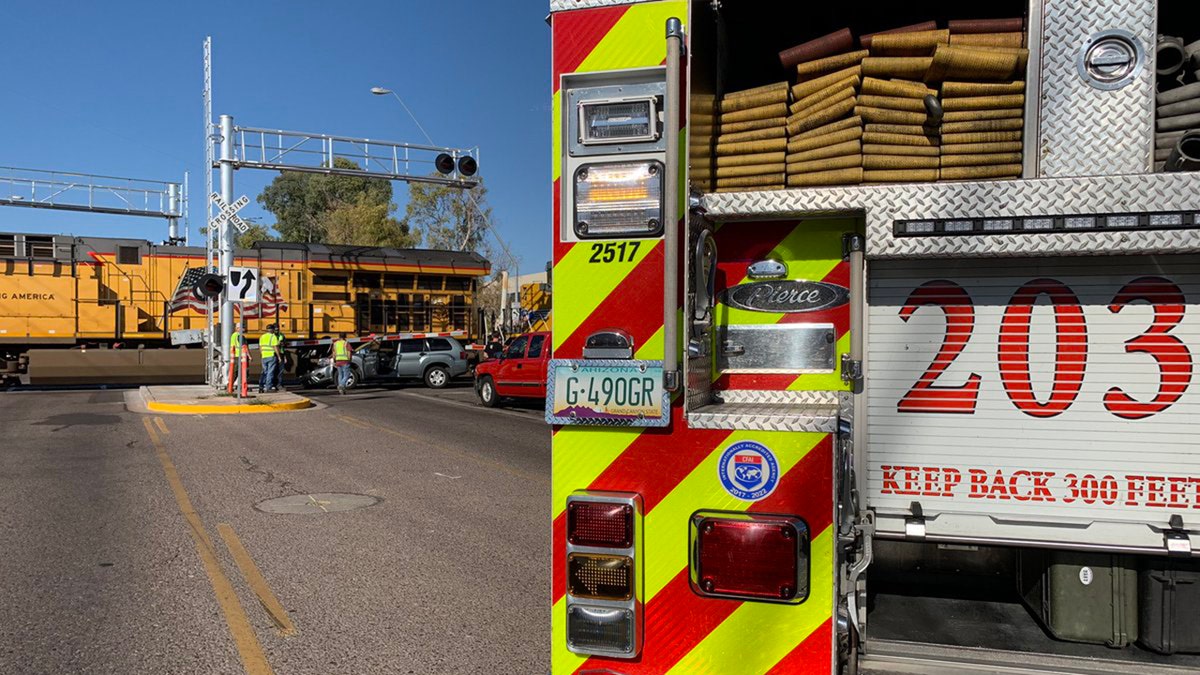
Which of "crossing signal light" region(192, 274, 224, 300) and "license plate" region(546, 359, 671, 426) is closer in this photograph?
"license plate" region(546, 359, 671, 426)

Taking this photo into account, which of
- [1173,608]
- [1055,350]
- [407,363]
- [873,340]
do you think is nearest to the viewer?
[1173,608]

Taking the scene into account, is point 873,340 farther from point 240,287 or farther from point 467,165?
point 467,165

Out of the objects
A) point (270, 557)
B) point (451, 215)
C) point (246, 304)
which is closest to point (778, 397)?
point (270, 557)

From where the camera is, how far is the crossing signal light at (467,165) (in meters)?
22.5

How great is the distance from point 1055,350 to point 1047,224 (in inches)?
16.5

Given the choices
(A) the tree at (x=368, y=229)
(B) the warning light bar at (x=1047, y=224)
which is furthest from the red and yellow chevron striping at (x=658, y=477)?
(A) the tree at (x=368, y=229)

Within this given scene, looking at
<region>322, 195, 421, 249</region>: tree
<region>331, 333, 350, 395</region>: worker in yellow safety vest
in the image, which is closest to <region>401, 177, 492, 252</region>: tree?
<region>322, 195, 421, 249</region>: tree

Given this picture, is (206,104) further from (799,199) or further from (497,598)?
(799,199)

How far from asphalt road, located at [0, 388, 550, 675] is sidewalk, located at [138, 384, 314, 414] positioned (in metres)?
4.36

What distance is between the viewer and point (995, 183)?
2334 millimetres

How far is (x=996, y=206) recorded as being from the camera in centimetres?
233

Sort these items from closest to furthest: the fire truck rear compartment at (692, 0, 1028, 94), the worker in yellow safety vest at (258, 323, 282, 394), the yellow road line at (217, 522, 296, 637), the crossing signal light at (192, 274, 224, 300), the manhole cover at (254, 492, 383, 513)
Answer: the fire truck rear compartment at (692, 0, 1028, 94) → the yellow road line at (217, 522, 296, 637) → the manhole cover at (254, 492, 383, 513) → the crossing signal light at (192, 274, 224, 300) → the worker in yellow safety vest at (258, 323, 282, 394)

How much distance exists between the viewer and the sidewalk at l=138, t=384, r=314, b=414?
17.1m

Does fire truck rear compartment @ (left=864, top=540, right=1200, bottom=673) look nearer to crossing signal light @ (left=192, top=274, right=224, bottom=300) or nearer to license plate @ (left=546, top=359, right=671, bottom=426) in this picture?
license plate @ (left=546, top=359, right=671, bottom=426)
